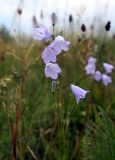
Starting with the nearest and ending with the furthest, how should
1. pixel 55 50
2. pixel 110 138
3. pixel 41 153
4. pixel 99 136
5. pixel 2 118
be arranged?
1. pixel 55 50
2. pixel 110 138
3. pixel 99 136
4. pixel 41 153
5. pixel 2 118

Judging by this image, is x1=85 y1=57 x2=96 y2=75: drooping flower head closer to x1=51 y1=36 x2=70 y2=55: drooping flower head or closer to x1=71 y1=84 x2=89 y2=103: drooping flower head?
x1=71 y1=84 x2=89 y2=103: drooping flower head

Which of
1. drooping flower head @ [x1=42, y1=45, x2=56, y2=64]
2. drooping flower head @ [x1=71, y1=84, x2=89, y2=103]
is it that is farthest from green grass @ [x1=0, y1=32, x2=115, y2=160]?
drooping flower head @ [x1=42, y1=45, x2=56, y2=64]

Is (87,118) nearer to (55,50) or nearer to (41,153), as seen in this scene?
(41,153)

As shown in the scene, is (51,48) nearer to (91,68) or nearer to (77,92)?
(77,92)

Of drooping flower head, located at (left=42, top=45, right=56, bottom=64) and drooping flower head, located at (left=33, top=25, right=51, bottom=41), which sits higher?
drooping flower head, located at (left=33, top=25, right=51, bottom=41)

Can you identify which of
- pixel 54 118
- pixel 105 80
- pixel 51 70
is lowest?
pixel 54 118

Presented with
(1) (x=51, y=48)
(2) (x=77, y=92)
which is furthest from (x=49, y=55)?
(2) (x=77, y=92)

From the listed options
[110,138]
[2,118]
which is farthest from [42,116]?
[110,138]

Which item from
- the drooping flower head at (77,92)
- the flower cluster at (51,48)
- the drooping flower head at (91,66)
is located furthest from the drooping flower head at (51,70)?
the drooping flower head at (91,66)
